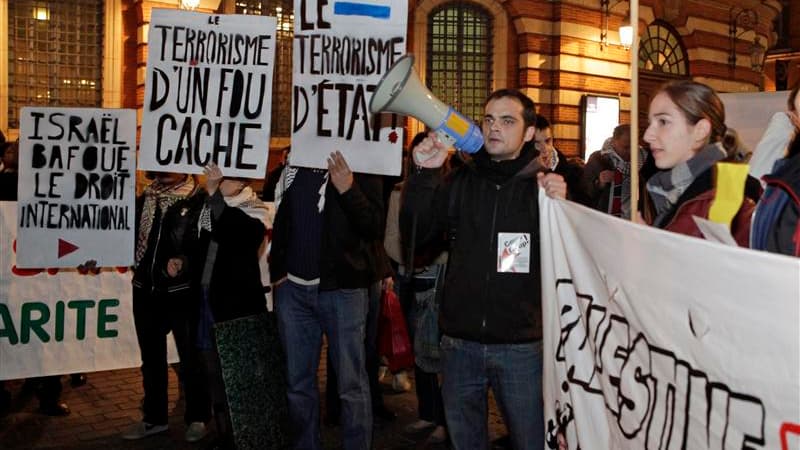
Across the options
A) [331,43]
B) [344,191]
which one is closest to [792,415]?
[344,191]

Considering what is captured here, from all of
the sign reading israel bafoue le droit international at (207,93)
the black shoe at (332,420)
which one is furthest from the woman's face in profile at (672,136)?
the black shoe at (332,420)

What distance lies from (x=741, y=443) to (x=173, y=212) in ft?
13.9

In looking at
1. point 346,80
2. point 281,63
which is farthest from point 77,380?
point 281,63

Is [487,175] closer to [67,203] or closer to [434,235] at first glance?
[434,235]

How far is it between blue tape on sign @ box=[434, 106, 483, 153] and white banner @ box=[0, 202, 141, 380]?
3.90 m

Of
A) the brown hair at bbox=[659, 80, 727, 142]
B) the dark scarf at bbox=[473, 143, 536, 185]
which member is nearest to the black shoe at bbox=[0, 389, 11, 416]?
the dark scarf at bbox=[473, 143, 536, 185]

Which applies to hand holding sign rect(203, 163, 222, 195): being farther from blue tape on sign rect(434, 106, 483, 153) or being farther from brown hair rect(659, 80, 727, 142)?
brown hair rect(659, 80, 727, 142)

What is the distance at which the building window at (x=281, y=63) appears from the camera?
1458cm

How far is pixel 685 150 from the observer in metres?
3.04

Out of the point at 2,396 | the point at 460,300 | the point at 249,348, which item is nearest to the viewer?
the point at 460,300

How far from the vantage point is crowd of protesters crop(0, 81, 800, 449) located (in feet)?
10.0

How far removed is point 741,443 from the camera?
2195 millimetres

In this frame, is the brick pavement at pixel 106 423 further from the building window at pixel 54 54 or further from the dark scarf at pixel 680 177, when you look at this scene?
the building window at pixel 54 54

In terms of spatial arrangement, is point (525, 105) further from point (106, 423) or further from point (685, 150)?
point (106, 423)
